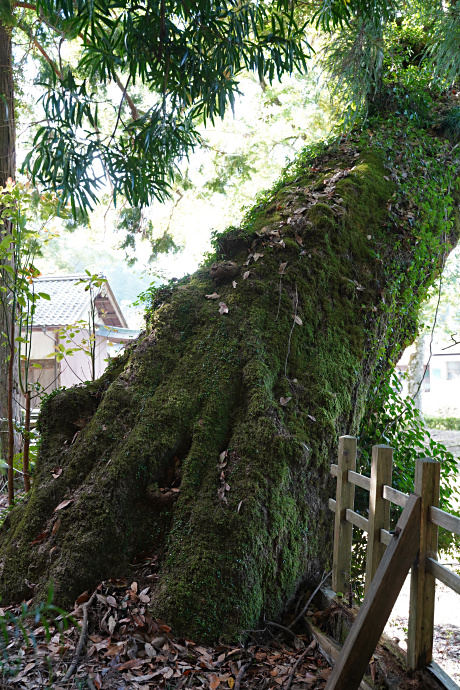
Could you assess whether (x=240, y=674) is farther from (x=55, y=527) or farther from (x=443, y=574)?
(x=55, y=527)

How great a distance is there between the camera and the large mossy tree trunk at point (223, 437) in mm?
3199

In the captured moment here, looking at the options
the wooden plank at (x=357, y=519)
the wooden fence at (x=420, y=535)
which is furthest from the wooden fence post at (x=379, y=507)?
the wooden plank at (x=357, y=519)

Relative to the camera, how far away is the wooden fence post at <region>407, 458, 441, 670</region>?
2.44 meters

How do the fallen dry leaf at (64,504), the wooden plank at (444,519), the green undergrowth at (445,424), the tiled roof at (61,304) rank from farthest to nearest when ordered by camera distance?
the green undergrowth at (445,424) < the tiled roof at (61,304) < the fallen dry leaf at (64,504) < the wooden plank at (444,519)

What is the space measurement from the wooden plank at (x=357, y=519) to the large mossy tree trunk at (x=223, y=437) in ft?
1.28

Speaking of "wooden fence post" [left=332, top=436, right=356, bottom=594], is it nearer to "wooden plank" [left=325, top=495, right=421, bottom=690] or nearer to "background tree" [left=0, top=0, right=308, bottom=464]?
"wooden plank" [left=325, top=495, right=421, bottom=690]

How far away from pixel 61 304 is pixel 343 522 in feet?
52.0

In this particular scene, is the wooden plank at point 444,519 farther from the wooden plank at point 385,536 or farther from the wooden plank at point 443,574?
the wooden plank at point 385,536

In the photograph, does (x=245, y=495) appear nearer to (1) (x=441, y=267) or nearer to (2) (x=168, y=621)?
(2) (x=168, y=621)

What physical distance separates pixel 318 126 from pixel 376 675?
41.2 feet

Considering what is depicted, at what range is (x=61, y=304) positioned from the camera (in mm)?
17547

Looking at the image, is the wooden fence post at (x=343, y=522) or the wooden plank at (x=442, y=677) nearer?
the wooden plank at (x=442, y=677)

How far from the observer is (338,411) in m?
4.18

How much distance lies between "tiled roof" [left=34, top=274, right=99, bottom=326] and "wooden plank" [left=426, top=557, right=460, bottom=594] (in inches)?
575
